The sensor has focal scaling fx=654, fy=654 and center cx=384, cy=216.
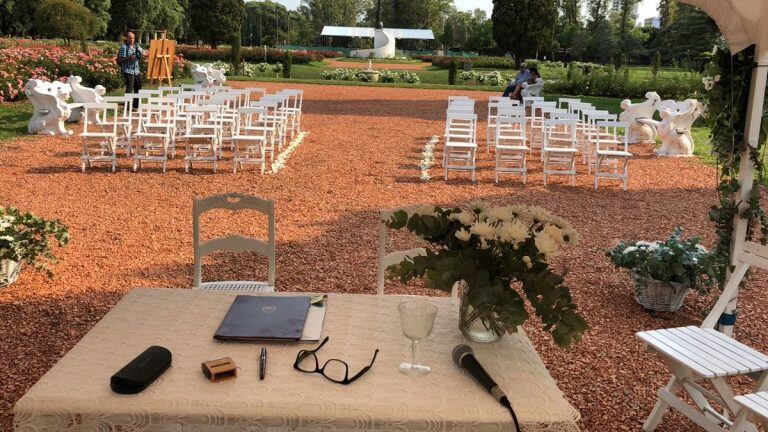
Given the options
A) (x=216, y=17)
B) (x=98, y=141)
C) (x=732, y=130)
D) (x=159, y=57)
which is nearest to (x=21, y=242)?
(x=732, y=130)

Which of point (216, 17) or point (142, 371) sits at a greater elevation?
point (216, 17)

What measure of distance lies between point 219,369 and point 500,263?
1.00 m

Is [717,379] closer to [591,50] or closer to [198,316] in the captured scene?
[198,316]

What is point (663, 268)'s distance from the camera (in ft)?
16.4

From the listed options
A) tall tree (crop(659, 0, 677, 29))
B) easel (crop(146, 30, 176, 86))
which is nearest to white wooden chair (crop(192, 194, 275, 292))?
easel (crop(146, 30, 176, 86))

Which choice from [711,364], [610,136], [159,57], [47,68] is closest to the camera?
[711,364]

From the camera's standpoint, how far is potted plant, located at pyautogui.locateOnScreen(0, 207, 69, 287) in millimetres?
4906

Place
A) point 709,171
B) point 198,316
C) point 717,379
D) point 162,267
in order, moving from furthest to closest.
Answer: point 709,171, point 162,267, point 717,379, point 198,316

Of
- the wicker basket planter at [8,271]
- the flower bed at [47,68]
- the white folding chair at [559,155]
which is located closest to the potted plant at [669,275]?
the white folding chair at [559,155]

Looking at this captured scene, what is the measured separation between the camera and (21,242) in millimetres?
5020

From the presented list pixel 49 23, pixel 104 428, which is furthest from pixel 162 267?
pixel 49 23

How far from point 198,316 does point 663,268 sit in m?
3.73

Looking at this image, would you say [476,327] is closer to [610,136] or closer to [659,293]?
[659,293]

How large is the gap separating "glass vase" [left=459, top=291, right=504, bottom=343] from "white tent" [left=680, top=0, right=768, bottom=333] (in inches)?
69.1
